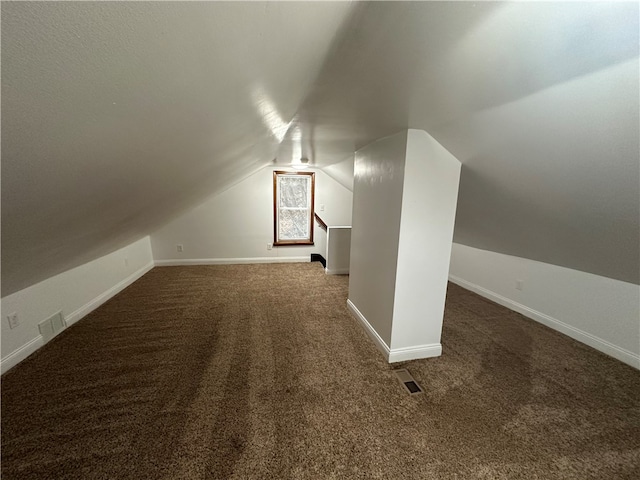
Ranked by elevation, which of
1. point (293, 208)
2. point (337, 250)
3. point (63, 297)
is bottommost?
point (63, 297)

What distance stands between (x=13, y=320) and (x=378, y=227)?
2.93m

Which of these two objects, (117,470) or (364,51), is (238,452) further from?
(364,51)

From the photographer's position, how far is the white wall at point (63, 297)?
1.92 m

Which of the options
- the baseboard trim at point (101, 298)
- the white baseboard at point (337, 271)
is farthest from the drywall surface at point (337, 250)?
the baseboard trim at point (101, 298)

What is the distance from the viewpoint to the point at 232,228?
4.64m

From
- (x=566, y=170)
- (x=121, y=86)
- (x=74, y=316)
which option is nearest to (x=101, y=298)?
(x=74, y=316)

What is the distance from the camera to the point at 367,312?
2.46 metres

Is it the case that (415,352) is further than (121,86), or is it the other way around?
(415,352)

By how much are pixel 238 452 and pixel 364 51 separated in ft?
6.17

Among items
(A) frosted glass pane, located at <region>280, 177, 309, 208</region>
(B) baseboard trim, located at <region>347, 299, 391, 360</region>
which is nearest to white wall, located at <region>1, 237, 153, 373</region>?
(A) frosted glass pane, located at <region>280, 177, 309, 208</region>

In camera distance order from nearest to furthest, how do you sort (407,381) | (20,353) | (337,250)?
1. (407,381)
2. (20,353)
3. (337,250)

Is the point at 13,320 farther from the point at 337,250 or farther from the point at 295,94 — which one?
the point at 337,250

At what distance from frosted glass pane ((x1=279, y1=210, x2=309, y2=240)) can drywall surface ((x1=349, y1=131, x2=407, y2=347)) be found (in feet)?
7.61

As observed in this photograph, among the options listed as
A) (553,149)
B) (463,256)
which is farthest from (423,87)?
(463,256)
